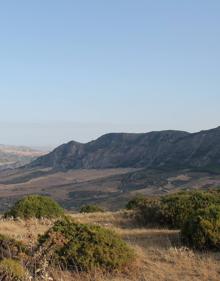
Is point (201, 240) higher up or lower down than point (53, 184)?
higher up

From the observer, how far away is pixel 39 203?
2052cm

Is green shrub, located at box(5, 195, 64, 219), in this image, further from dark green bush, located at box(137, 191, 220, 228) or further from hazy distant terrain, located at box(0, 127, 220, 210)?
hazy distant terrain, located at box(0, 127, 220, 210)

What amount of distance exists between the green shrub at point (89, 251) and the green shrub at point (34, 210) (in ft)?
30.3

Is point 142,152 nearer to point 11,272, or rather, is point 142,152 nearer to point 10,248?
point 10,248

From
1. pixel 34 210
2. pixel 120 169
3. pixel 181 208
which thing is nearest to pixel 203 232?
pixel 181 208

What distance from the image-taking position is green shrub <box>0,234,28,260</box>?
9878 millimetres

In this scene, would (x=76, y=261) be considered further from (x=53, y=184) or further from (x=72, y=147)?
(x=72, y=147)

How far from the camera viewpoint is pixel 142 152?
15738 cm

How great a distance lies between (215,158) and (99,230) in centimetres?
11549

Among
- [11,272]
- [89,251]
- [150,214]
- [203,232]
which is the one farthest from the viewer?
[150,214]

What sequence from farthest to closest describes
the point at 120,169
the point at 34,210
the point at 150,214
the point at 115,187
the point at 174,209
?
1. the point at 120,169
2. the point at 115,187
3. the point at 34,210
4. the point at 150,214
5. the point at 174,209

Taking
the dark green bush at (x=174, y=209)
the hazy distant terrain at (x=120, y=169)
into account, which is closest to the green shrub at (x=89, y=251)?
the dark green bush at (x=174, y=209)

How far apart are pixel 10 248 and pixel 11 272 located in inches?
138

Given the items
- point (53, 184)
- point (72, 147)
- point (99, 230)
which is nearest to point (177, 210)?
point (99, 230)
